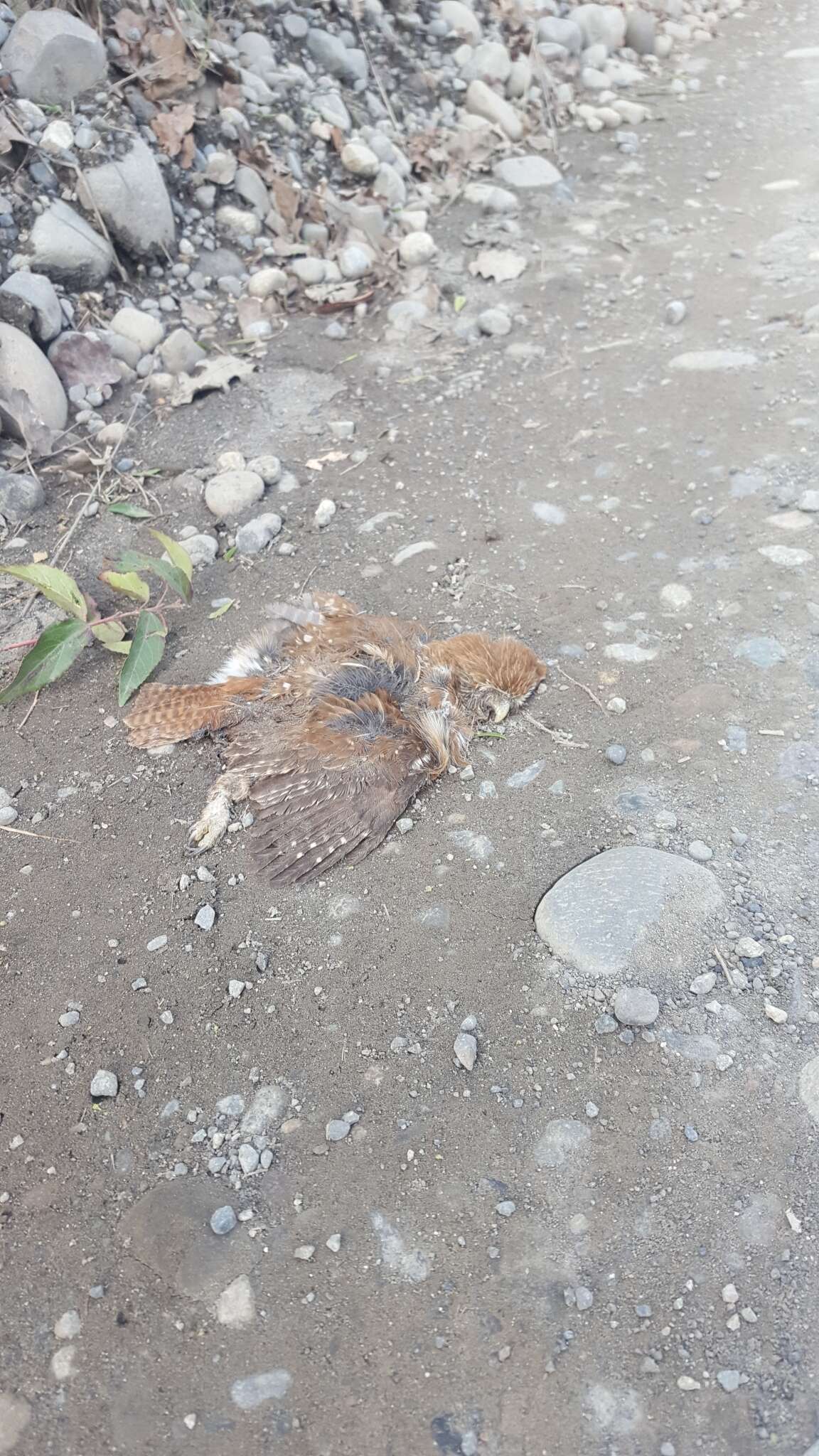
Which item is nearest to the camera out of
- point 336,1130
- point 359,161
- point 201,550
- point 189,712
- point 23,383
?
point 336,1130

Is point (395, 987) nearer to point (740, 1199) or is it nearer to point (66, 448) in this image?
point (740, 1199)

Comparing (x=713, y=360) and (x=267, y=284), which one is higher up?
(x=267, y=284)

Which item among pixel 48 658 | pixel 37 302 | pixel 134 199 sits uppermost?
pixel 134 199

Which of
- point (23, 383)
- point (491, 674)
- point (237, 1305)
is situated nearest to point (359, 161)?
A: point (23, 383)

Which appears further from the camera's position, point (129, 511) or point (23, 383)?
point (23, 383)

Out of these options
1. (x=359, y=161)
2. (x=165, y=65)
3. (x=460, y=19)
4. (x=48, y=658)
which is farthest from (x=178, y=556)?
(x=460, y=19)

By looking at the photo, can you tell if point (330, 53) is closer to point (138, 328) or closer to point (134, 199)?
point (134, 199)

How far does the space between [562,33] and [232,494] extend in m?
5.77

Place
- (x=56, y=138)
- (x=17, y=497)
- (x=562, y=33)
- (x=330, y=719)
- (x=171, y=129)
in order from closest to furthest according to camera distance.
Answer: (x=330, y=719)
(x=17, y=497)
(x=56, y=138)
(x=171, y=129)
(x=562, y=33)

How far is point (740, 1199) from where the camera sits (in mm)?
2070

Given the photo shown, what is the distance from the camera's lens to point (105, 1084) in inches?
92.6

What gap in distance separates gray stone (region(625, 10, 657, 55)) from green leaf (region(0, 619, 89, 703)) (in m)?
7.70

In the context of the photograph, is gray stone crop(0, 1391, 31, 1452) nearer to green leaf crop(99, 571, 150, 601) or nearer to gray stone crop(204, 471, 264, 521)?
green leaf crop(99, 571, 150, 601)

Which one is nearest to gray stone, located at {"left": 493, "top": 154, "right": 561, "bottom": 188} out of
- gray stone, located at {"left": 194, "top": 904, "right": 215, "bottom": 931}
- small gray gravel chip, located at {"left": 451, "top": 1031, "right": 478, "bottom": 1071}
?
gray stone, located at {"left": 194, "top": 904, "right": 215, "bottom": 931}
